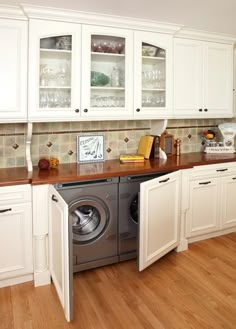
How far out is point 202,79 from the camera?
3.25 meters

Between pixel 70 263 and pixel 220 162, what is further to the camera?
pixel 220 162

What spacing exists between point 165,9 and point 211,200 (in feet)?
6.07

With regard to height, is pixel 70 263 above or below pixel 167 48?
below

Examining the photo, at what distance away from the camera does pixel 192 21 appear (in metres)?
2.76

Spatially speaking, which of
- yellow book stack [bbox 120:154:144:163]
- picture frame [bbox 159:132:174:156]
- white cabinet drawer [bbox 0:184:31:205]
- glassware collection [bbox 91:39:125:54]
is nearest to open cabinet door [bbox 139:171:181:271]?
yellow book stack [bbox 120:154:144:163]

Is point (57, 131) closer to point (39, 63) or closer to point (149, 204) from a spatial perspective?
point (39, 63)

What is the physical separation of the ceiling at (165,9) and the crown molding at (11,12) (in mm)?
61

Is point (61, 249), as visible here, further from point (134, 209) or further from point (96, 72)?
point (96, 72)

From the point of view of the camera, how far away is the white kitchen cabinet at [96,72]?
246 centimetres

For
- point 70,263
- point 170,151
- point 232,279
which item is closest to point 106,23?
point 170,151

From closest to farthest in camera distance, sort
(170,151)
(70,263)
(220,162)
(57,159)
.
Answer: (70,263) → (57,159) → (220,162) → (170,151)

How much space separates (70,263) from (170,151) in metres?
1.90

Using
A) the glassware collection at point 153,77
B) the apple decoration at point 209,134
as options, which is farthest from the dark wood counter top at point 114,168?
the glassware collection at point 153,77

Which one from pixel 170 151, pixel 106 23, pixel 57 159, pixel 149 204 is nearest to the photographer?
pixel 149 204
